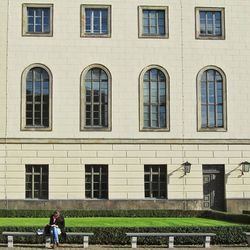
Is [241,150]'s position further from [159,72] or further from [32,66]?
[32,66]

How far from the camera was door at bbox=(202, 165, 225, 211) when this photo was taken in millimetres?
41375

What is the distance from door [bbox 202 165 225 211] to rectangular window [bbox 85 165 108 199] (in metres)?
6.58

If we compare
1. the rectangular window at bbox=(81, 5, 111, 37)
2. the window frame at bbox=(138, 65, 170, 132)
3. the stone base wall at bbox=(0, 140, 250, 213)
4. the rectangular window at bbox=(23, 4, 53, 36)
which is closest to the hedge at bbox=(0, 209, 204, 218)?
the stone base wall at bbox=(0, 140, 250, 213)

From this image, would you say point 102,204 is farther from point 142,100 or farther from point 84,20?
point 84,20

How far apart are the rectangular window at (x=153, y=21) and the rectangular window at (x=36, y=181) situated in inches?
443

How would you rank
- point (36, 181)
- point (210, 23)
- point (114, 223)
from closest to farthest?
point (114, 223) < point (36, 181) < point (210, 23)

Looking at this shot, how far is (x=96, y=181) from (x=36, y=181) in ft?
12.7

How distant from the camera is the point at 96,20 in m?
41.5

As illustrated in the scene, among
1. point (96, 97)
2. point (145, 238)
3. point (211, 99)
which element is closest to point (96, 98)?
point (96, 97)

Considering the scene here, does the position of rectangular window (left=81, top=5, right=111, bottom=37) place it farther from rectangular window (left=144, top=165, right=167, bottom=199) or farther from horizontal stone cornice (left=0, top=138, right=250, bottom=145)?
rectangular window (left=144, top=165, right=167, bottom=199)

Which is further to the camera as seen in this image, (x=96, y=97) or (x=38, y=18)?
(x=38, y=18)

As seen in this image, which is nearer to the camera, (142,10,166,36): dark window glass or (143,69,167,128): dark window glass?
(143,69,167,128): dark window glass

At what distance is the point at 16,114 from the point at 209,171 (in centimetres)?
1314

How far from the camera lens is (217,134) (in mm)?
41344
